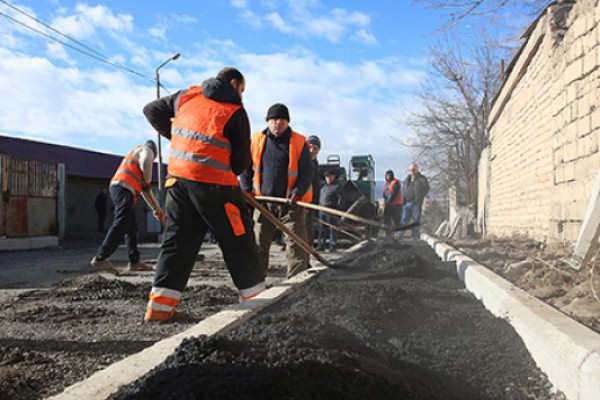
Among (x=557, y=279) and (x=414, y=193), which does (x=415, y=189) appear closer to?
(x=414, y=193)

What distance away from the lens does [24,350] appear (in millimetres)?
3158

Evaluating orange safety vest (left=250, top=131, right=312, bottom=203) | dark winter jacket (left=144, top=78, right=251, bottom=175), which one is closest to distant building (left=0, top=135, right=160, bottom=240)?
orange safety vest (left=250, top=131, right=312, bottom=203)

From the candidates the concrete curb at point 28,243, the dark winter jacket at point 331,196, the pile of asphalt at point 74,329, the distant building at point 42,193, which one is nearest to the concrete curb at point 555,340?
the pile of asphalt at point 74,329

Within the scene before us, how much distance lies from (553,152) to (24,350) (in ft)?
19.9

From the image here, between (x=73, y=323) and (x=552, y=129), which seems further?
(x=552, y=129)

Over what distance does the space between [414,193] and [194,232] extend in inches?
399

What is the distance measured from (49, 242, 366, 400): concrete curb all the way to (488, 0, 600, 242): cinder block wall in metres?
3.69

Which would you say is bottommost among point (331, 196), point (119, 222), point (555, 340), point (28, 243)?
point (28, 243)

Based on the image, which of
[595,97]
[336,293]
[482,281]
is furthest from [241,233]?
[595,97]

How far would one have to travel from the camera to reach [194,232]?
3834mm

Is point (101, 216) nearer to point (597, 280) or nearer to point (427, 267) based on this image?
point (427, 267)

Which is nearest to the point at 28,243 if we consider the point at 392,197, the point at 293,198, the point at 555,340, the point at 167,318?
the point at 392,197

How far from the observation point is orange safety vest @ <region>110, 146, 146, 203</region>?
6.90m

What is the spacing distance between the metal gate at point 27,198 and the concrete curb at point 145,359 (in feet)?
37.3
